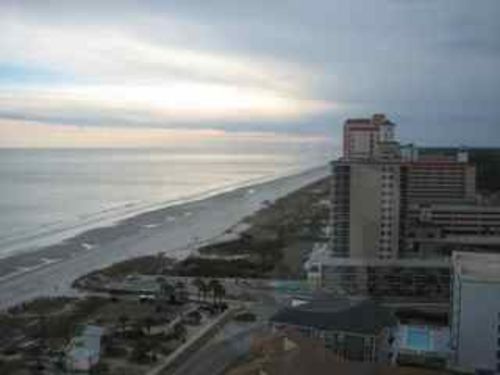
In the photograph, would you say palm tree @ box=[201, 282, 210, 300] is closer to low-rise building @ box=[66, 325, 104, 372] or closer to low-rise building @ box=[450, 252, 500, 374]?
low-rise building @ box=[66, 325, 104, 372]

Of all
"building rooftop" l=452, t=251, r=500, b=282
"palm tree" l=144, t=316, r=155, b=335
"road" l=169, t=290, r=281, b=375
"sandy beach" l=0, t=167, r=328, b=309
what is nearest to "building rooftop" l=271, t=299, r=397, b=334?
"road" l=169, t=290, r=281, b=375

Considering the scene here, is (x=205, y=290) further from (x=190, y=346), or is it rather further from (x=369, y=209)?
(x=369, y=209)

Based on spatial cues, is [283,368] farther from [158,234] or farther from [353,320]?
[158,234]

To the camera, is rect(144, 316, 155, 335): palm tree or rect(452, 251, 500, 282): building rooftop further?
rect(144, 316, 155, 335): palm tree

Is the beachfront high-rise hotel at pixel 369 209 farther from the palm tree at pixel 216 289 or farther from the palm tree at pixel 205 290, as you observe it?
the palm tree at pixel 205 290

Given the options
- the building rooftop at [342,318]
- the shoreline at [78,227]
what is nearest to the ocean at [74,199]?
the shoreline at [78,227]

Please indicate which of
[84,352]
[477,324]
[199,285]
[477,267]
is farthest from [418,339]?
[199,285]

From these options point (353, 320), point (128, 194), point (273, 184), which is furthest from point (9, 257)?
point (273, 184)

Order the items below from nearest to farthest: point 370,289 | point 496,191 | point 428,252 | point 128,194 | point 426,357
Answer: point 426,357 < point 370,289 < point 428,252 < point 496,191 < point 128,194
